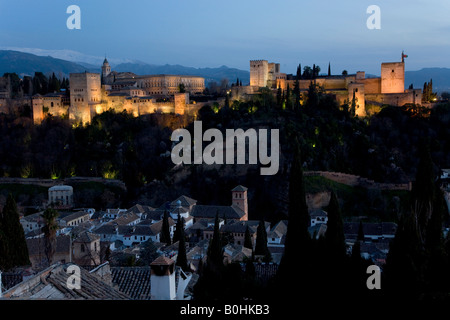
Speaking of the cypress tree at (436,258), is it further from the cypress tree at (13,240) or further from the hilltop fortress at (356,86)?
the hilltop fortress at (356,86)

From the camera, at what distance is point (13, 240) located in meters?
18.5

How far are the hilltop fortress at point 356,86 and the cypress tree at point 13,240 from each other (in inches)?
1422

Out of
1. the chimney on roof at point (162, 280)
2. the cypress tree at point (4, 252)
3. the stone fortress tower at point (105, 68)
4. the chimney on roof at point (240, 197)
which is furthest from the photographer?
the stone fortress tower at point (105, 68)

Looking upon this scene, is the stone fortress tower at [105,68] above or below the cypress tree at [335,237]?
above

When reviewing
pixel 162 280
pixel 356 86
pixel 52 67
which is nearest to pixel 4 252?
pixel 162 280

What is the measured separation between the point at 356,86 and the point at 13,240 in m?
41.4

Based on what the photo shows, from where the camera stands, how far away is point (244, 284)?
1098 cm

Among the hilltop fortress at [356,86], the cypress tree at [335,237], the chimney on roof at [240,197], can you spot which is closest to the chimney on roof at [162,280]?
the cypress tree at [335,237]

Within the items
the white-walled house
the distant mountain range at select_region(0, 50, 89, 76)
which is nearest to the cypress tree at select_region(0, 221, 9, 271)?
the white-walled house

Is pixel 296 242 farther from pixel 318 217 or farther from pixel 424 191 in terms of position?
pixel 318 217

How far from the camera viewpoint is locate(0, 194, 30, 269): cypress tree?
17.2 metres

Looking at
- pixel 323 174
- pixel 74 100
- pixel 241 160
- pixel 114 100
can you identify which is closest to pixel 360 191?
pixel 323 174

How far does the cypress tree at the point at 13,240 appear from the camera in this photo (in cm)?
1724
